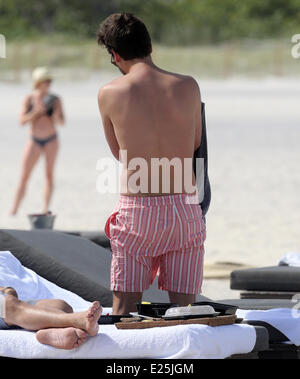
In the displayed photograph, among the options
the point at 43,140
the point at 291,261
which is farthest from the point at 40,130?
the point at 291,261

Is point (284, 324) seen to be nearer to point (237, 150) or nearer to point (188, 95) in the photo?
point (188, 95)

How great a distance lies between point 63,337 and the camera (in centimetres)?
352

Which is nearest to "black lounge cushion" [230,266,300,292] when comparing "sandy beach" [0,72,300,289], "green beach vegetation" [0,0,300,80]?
"sandy beach" [0,72,300,289]

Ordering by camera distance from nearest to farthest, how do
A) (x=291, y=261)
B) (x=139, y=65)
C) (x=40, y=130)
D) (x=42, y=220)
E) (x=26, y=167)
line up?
(x=139, y=65) < (x=291, y=261) < (x=42, y=220) < (x=26, y=167) < (x=40, y=130)

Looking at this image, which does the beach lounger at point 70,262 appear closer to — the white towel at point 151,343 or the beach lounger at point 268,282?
the beach lounger at point 268,282

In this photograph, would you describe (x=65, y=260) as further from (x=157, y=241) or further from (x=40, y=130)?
(x=40, y=130)

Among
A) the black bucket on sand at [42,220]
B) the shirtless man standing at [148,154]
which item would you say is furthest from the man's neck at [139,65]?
the black bucket on sand at [42,220]

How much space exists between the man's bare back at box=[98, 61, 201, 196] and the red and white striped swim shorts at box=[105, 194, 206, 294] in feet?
0.19

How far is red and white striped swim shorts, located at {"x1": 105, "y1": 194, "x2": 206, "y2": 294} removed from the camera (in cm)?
369

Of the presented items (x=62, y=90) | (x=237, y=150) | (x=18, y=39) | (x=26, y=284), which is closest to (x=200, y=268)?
(x=26, y=284)

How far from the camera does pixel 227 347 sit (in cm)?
357

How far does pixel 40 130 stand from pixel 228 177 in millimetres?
3454

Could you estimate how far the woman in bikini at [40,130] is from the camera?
34.4ft
